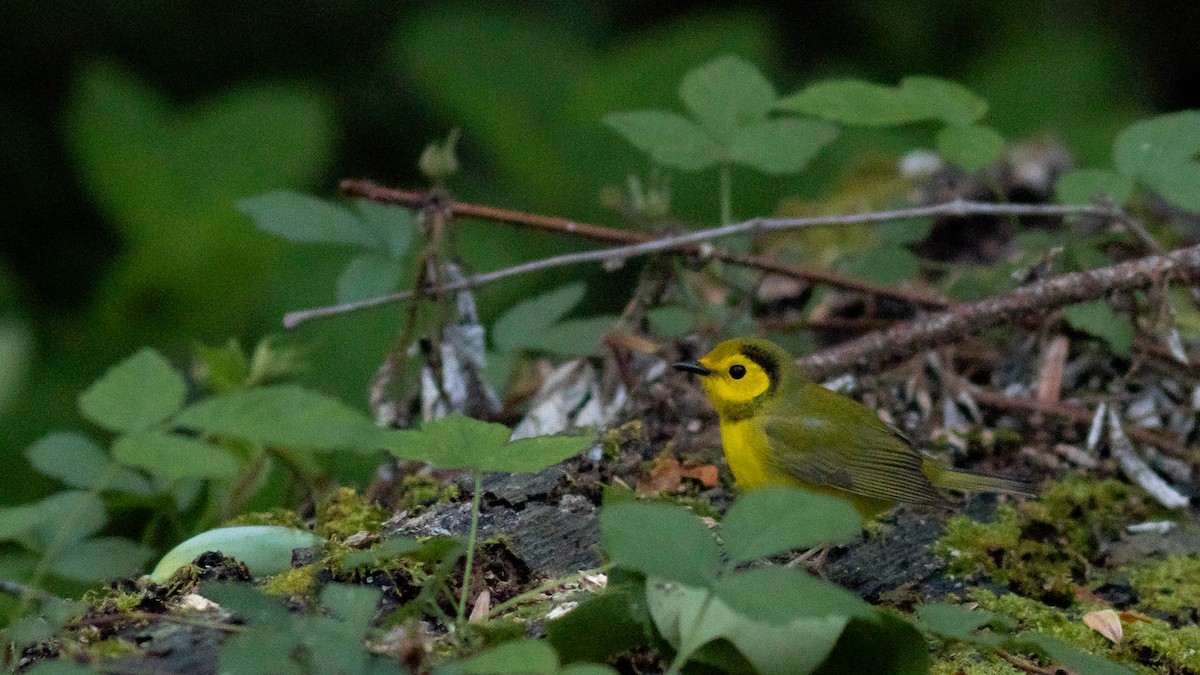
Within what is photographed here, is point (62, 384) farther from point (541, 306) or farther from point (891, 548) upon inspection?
point (891, 548)

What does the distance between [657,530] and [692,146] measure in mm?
2027

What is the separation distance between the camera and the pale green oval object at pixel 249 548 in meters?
2.23

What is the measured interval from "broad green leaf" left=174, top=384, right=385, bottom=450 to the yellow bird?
1534mm

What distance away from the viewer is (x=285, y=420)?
1.38m

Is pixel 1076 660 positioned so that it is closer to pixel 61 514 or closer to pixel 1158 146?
pixel 61 514

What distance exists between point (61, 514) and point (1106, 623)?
69.2 inches

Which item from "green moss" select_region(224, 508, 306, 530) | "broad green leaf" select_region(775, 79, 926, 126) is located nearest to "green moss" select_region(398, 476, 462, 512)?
"green moss" select_region(224, 508, 306, 530)

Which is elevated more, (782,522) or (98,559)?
(782,522)

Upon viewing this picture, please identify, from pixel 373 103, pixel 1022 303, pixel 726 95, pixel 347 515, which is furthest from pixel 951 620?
pixel 373 103

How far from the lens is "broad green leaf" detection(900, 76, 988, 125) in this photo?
3.25 meters

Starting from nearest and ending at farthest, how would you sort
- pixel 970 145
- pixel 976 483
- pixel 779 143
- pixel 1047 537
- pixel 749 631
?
pixel 749 631
pixel 1047 537
pixel 976 483
pixel 970 145
pixel 779 143

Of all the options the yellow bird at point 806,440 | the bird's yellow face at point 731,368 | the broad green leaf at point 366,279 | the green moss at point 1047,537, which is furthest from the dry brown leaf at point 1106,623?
the broad green leaf at point 366,279

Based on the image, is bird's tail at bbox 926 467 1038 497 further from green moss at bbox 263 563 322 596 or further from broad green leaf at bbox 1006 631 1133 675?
green moss at bbox 263 563 322 596

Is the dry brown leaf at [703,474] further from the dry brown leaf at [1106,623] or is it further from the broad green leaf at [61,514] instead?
the broad green leaf at [61,514]
